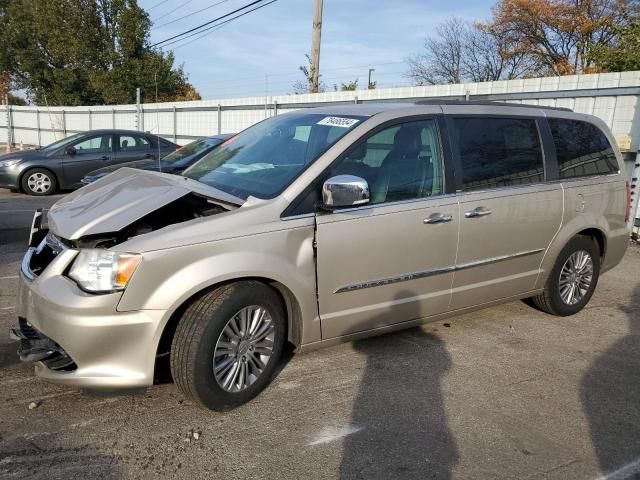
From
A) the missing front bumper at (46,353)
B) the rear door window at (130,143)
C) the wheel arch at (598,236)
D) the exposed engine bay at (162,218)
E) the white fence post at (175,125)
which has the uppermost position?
the white fence post at (175,125)

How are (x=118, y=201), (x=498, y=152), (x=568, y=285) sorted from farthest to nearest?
(x=568, y=285)
(x=498, y=152)
(x=118, y=201)

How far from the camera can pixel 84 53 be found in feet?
112

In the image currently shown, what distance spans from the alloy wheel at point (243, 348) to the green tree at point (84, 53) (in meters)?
31.9

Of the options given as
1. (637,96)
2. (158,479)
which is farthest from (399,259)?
(637,96)

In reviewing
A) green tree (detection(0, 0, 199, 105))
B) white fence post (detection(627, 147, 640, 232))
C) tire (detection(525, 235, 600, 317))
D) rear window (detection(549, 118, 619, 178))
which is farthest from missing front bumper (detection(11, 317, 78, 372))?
green tree (detection(0, 0, 199, 105))

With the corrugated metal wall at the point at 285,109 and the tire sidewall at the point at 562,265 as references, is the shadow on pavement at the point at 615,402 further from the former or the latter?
the corrugated metal wall at the point at 285,109

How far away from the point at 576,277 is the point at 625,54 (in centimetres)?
1045

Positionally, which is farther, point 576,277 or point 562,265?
point 576,277

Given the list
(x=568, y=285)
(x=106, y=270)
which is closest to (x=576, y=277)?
(x=568, y=285)

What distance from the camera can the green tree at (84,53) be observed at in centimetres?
3306

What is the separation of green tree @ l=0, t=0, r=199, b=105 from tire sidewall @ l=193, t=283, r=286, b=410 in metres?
31.9

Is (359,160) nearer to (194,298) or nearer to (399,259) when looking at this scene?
(399,259)

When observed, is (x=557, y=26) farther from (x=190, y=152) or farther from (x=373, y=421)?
(x=373, y=421)

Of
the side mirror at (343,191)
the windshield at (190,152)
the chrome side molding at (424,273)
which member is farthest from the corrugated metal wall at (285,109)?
the side mirror at (343,191)
